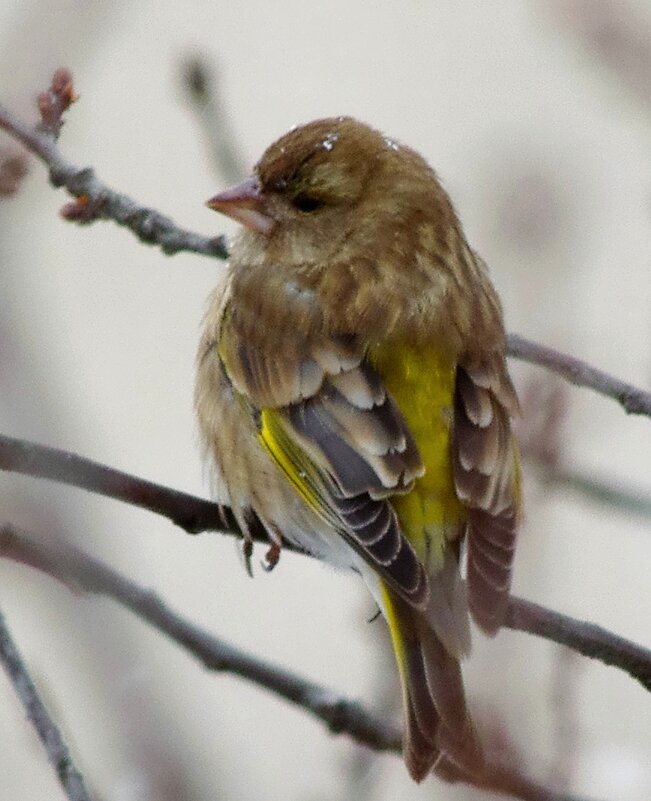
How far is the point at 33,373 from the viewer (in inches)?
176

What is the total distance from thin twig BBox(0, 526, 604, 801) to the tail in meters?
0.09

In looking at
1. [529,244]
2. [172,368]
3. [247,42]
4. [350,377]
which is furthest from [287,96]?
[350,377]

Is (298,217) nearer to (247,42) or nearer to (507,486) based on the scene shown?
(507,486)

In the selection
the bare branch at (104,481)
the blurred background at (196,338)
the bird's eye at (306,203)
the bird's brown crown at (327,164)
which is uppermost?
the bird's brown crown at (327,164)

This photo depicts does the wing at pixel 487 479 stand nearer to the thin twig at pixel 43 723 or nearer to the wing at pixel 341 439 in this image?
the wing at pixel 341 439

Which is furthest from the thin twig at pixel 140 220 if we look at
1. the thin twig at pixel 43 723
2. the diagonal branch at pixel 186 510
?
the thin twig at pixel 43 723

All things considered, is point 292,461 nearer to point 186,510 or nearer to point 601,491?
point 186,510

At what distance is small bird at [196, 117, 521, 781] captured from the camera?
441cm

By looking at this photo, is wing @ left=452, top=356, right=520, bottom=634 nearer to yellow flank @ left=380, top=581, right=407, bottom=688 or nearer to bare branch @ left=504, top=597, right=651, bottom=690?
bare branch @ left=504, top=597, right=651, bottom=690

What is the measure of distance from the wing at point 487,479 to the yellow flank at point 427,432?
4cm

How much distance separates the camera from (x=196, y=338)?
1007 cm

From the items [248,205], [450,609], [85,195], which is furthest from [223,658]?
[248,205]

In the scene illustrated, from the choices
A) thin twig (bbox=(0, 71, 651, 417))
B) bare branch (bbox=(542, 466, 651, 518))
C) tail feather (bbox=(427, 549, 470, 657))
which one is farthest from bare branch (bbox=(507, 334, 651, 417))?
tail feather (bbox=(427, 549, 470, 657))

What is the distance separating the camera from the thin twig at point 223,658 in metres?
3.73
